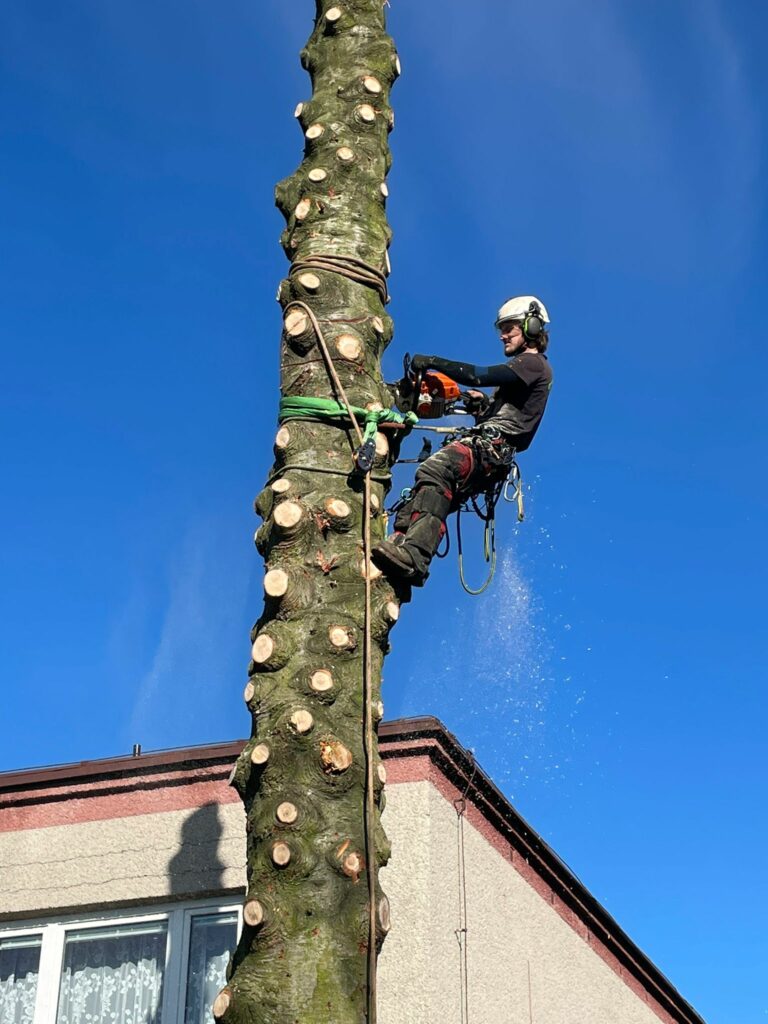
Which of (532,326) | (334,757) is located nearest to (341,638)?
(334,757)

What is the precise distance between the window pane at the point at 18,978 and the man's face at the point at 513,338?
6.19 metres

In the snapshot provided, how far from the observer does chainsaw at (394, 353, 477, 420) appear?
591 centimetres

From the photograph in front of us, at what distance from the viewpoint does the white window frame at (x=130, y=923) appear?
9703mm

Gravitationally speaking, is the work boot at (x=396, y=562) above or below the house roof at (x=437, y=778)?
below

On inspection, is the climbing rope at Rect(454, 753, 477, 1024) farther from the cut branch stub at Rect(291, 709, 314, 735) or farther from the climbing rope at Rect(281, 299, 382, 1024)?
the cut branch stub at Rect(291, 709, 314, 735)

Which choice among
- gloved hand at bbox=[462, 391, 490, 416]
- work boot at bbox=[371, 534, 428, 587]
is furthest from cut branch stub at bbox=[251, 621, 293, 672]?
gloved hand at bbox=[462, 391, 490, 416]

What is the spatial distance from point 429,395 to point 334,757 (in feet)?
7.94

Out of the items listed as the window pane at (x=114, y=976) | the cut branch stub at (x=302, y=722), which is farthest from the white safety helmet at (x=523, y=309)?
the window pane at (x=114, y=976)

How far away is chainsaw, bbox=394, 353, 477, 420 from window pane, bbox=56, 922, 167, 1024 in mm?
5362

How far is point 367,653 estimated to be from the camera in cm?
445

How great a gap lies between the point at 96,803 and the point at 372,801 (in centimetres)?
700

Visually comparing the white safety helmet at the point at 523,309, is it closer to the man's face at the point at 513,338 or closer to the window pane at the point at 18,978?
the man's face at the point at 513,338

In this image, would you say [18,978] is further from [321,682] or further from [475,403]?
[321,682]

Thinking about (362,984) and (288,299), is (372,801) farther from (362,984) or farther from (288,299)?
(288,299)
